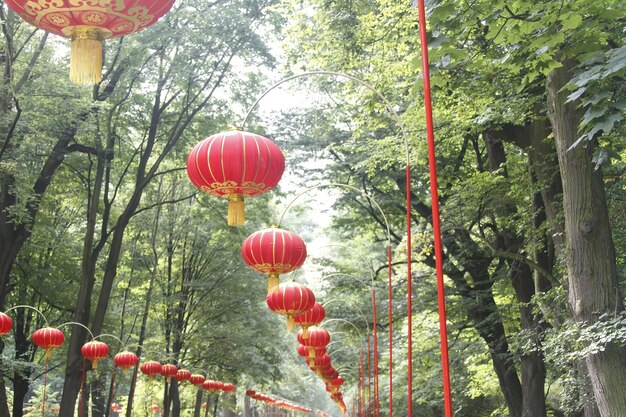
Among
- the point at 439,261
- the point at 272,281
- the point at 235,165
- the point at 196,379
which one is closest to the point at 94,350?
the point at 272,281

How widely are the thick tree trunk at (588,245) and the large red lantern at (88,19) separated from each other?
5694mm

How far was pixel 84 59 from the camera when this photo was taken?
13.2ft

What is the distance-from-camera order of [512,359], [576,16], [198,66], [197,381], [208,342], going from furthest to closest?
[208,342]
[197,381]
[198,66]
[512,359]
[576,16]

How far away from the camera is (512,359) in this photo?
1515cm

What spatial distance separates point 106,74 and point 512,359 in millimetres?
12127

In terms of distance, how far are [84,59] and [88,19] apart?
240 mm

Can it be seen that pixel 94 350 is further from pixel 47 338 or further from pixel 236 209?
pixel 236 209

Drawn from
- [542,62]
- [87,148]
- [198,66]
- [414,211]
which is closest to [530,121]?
[542,62]

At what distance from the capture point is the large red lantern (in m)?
3.80

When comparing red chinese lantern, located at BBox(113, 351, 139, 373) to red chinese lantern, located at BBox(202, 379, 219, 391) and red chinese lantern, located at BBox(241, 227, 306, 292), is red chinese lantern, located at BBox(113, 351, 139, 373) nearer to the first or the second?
red chinese lantern, located at BBox(202, 379, 219, 391)

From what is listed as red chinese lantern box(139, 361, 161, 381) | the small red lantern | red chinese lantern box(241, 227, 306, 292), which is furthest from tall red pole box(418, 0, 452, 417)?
red chinese lantern box(139, 361, 161, 381)

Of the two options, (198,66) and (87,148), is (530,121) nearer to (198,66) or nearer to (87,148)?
(198,66)

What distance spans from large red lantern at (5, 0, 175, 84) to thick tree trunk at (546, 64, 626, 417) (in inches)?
224

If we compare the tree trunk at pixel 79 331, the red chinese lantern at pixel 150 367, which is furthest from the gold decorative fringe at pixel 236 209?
the red chinese lantern at pixel 150 367
